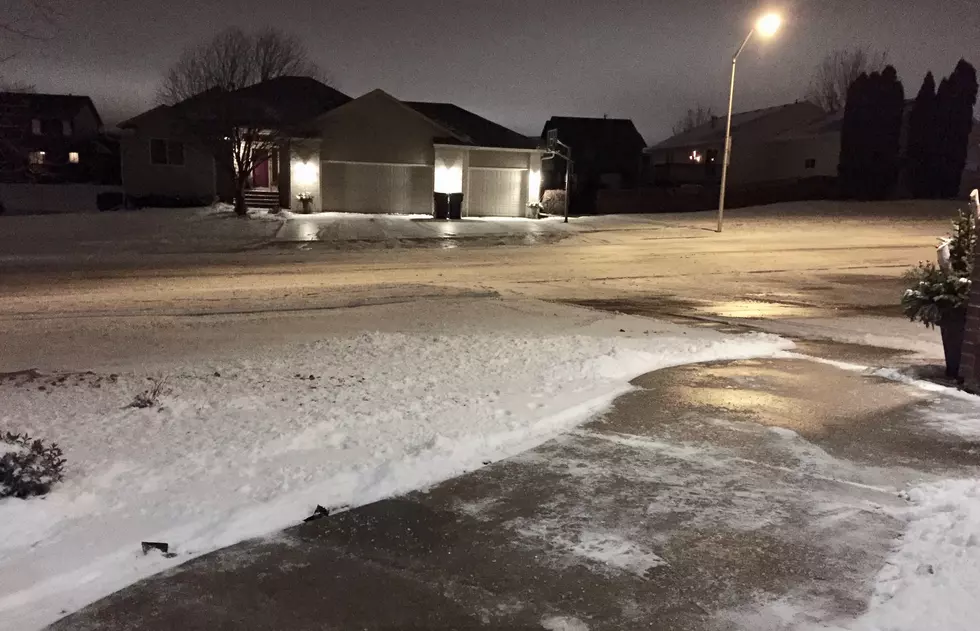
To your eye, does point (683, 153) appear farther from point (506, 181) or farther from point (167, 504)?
point (167, 504)

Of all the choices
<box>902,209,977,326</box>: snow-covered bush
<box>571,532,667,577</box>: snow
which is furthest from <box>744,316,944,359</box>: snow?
<box>571,532,667,577</box>: snow

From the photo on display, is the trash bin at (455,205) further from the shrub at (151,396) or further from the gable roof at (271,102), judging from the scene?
the shrub at (151,396)

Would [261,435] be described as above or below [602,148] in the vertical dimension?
below

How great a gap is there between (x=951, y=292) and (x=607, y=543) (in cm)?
544

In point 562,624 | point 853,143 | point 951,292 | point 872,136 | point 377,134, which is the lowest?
point 562,624

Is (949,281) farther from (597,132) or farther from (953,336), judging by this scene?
(597,132)

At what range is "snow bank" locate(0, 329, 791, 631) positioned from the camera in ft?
13.5

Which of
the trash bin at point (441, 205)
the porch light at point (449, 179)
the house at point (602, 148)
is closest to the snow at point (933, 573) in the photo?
the trash bin at point (441, 205)

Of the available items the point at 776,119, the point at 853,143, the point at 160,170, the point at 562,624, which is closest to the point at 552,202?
the point at 160,170

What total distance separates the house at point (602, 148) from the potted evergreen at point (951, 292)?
1955 inches

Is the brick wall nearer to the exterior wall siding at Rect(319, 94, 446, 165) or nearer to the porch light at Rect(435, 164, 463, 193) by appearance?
the porch light at Rect(435, 164, 463, 193)

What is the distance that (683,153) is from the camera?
6331cm

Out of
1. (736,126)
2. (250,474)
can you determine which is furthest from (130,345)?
(736,126)

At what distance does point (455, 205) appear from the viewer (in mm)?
34000
